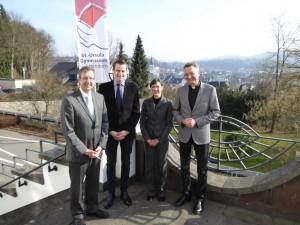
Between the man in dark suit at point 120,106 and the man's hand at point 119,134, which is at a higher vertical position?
the man in dark suit at point 120,106

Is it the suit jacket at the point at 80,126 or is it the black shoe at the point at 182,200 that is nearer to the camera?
the suit jacket at the point at 80,126

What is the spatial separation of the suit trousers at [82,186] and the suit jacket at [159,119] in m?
0.73

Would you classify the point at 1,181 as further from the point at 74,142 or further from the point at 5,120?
the point at 5,120

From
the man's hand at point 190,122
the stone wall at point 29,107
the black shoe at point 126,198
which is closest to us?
the man's hand at point 190,122

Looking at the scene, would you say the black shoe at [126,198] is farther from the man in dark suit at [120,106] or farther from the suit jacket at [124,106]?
the suit jacket at [124,106]

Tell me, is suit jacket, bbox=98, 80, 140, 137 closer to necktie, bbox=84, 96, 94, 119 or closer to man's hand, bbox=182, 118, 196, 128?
necktie, bbox=84, 96, 94, 119

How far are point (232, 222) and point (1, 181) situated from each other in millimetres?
5370

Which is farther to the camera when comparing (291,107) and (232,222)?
(291,107)

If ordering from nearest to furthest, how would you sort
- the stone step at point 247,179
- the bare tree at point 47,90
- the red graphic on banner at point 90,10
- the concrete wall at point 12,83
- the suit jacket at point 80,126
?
the suit jacket at point 80,126, the stone step at point 247,179, the red graphic on banner at point 90,10, the bare tree at point 47,90, the concrete wall at point 12,83

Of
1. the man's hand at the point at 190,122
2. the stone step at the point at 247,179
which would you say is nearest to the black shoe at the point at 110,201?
the stone step at the point at 247,179

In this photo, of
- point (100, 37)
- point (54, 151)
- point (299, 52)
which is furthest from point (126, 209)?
point (299, 52)

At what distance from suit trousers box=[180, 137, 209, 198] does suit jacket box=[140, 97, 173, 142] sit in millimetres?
260

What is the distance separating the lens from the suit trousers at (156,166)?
3420mm

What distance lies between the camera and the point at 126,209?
3.34 m
